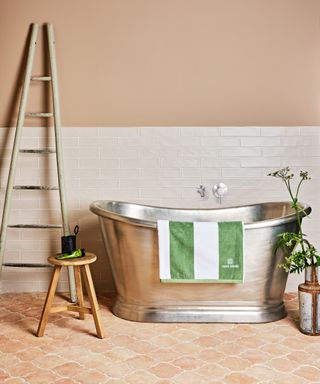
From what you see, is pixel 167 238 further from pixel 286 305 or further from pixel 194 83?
pixel 194 83

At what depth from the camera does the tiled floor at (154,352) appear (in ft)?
9.48

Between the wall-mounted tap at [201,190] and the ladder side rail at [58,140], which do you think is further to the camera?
the wall-mounted tap at [201,190]

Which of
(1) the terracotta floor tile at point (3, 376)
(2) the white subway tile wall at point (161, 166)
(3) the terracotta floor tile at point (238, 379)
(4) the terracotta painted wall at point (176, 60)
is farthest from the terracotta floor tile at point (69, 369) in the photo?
(4) the terracotta painted wall at point (176, 60)

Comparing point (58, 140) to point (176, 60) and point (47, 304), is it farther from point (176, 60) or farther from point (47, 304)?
point (47, 304)

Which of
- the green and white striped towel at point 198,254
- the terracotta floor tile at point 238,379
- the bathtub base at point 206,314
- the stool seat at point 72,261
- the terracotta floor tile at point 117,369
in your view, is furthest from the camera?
the bathtub base at point 206,314

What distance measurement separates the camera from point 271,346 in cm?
329

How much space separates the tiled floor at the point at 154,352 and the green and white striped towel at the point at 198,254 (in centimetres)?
33

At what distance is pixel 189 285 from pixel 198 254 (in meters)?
0.22

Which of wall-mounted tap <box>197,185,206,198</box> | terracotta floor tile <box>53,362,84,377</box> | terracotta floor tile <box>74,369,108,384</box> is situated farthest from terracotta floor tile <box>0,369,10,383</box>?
wall-mounted tap <box>197,185,206,198</box>

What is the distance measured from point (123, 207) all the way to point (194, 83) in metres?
1.10

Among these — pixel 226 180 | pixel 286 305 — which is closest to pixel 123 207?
pixel 226 180

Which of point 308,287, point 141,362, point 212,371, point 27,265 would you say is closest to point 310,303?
point 308,287

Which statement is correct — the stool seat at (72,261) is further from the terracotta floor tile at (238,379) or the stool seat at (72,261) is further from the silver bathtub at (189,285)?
the terracotta floor tile at (238,379)

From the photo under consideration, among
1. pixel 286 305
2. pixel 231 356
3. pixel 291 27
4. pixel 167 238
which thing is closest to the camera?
pixel 231 356
